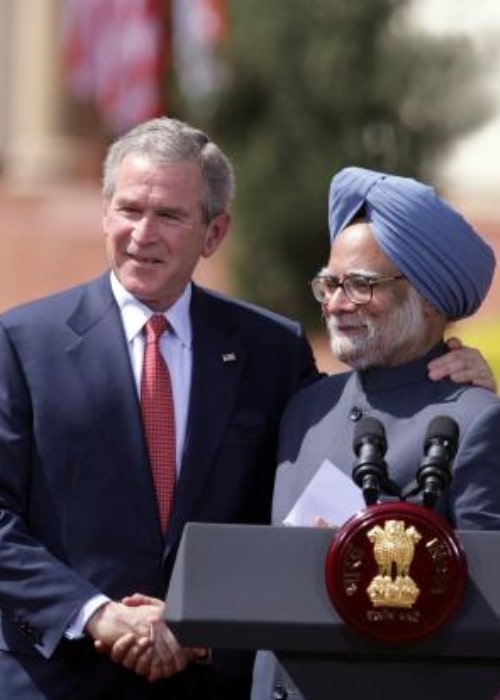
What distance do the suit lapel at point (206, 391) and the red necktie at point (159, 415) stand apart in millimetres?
34

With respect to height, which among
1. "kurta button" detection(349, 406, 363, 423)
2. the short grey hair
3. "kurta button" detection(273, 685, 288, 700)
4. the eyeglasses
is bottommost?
"kurta button" detection(273, 685, 288, 700)

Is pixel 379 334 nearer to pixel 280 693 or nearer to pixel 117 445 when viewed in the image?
pixel 117 445

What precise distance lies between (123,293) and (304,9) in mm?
13955

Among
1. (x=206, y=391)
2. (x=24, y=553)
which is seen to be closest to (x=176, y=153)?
(x=206, y=391)

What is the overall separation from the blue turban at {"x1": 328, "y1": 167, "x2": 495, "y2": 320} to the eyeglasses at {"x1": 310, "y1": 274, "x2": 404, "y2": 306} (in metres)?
0.06

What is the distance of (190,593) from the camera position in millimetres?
3973

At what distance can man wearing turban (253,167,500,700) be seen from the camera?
451 centimetres

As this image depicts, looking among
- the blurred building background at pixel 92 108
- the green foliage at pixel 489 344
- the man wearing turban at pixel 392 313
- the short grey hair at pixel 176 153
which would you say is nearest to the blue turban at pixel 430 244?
the man wearing turban at pixel 392 313

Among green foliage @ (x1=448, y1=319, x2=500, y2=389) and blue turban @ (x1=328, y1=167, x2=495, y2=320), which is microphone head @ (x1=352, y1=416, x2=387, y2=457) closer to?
blue turban @ (x1=328, y1=167, x2=495, y2=320)

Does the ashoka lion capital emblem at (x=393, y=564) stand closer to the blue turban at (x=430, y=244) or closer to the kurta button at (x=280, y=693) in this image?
the kurta button at (x=280, y=693)

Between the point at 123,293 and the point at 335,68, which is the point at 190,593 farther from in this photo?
the point at 335,68

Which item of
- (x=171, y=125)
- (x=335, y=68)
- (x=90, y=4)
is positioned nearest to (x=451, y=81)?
(x=335, y=68)

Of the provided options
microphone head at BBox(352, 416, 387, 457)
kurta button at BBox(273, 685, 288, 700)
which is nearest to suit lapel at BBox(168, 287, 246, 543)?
kurta button at BBox(273, 685, 288, 700)

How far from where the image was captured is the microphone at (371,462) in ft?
13.3
